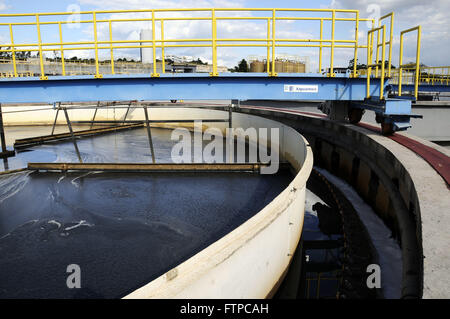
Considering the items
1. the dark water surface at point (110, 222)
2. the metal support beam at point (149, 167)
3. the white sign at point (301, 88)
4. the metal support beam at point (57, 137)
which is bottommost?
the dark water surface at point (110, 222)

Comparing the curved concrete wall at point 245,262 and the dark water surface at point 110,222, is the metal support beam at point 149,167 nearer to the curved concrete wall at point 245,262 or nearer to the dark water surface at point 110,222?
the dark water surface at point 110,222

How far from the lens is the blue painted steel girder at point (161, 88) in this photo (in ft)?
26.1

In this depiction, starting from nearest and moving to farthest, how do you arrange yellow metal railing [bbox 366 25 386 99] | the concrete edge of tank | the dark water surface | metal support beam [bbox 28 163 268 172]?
the concrete edge of tank → the dark water surface → yellow metal railing [bbox 366 25 386 99] → metal support beam [bbox 28 163 268 172]

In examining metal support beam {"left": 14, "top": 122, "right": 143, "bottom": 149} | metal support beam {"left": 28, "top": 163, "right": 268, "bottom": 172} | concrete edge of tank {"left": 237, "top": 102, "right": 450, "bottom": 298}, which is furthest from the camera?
metal support beam {"left": 14, "top": 122, "right": 143, "bottom": 149}

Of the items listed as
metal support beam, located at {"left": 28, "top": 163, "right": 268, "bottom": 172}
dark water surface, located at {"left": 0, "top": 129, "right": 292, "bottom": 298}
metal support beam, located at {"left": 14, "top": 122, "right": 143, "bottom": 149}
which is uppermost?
metal support beam, located at {"left": 14, "top": 122, "right": 143, "bottom": 149}

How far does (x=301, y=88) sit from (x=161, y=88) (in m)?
3.42

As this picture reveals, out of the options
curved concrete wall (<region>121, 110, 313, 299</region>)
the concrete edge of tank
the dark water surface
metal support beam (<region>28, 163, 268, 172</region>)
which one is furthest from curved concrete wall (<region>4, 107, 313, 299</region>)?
metal support beam (<region>28, 163, 268, 172</region>)

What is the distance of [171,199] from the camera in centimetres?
851

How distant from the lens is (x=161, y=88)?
26.4 ft

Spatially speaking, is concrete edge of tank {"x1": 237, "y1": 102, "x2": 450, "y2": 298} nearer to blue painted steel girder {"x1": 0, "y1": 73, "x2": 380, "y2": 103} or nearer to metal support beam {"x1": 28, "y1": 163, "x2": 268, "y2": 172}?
blue painted steel girder {"x1": 0, "y1": 73, "x2": 380, "y2": 103}

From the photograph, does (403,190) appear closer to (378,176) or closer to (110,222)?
(378,176)

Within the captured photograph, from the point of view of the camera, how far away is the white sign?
8117 millimetres

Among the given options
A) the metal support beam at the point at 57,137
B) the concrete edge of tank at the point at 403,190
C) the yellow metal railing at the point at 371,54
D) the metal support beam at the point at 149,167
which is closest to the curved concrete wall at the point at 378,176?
the concrete edge of tank at the point at 403,190
